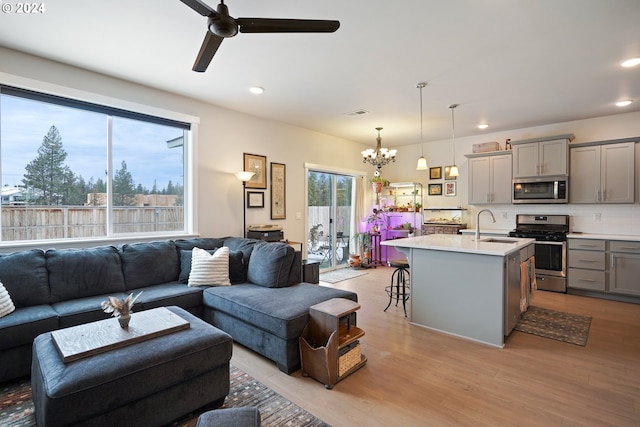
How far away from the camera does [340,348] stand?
2.37 meters

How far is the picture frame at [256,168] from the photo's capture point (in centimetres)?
481

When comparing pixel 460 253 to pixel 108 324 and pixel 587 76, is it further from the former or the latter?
pixel 108 324

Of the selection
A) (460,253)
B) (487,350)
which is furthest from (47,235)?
(487,350)

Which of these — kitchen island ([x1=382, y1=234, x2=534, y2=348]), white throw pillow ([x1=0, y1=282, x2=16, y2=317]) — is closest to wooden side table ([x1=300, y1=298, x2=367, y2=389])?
kitchen island ([x1=382, y1=234, x2=534, y2=348])

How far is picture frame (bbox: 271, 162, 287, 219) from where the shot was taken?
520cm

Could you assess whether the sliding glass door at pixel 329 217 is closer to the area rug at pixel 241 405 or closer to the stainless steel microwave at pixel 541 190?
the stainless steel microwave at pixel 541 190

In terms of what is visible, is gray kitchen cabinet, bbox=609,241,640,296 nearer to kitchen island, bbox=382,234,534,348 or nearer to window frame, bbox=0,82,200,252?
kitchen island, bbox=382,234,534,348

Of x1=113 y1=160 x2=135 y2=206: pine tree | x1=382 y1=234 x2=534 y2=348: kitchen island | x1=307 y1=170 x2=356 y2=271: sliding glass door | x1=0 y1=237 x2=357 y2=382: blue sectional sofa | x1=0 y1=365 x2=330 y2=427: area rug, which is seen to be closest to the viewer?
x1=0 y1=365 x2=330 y2=427: area rug

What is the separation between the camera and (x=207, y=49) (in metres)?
2.13

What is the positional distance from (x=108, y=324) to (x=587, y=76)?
5160 mm

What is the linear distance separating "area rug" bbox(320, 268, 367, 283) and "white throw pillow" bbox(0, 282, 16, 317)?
407cm

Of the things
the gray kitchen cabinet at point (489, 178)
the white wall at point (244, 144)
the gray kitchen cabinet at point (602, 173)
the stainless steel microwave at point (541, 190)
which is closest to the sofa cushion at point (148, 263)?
the white wall at point (244, 144)

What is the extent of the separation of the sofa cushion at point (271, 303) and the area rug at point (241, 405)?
1.38 feet

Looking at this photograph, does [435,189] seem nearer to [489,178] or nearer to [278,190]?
[489,178]
